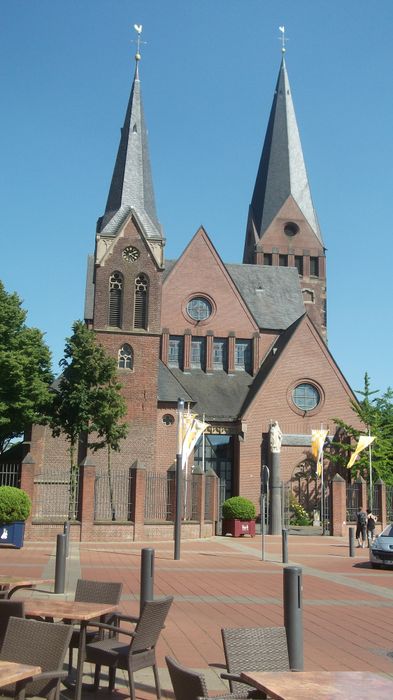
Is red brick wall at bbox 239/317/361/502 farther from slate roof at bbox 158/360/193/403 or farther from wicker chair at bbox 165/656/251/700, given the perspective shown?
wicker chair at bbox 165/656/251/700

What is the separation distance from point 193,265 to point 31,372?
16.7 m

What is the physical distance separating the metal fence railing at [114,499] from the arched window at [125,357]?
800 cm

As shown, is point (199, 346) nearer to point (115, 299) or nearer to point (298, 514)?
point (115, 299)

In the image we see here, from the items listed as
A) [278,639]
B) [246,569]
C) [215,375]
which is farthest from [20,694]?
[215,375]

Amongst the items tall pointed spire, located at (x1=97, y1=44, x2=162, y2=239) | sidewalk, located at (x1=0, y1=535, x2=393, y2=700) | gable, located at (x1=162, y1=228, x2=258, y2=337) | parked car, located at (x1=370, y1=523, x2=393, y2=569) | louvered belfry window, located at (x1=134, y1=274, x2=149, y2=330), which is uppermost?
tall pointed spire, located at (x1=97, y1=44, x2=162, y2=239)

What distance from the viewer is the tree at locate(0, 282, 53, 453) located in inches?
1409

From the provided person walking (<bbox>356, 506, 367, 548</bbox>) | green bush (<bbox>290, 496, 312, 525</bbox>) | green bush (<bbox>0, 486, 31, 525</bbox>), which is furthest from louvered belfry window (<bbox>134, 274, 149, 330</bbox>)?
green bush (<bbox>0, 486, 31, 525</bbox>)

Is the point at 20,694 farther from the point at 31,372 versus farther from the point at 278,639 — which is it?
the point at 31,372

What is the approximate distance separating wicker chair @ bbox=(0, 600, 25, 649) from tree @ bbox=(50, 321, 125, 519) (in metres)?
27.2

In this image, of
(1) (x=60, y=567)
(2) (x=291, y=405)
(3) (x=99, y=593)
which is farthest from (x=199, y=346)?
(3) (x=99, y=593)

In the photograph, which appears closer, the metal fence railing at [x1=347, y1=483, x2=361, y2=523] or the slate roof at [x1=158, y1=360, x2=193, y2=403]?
the metal fence railing at [x1=347, y1=483, x2=361, y2=523]

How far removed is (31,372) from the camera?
37438mm

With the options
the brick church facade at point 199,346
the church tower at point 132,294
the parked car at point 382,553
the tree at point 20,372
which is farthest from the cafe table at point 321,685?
the church tower at point 132,294

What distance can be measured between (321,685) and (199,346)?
1757 inches
